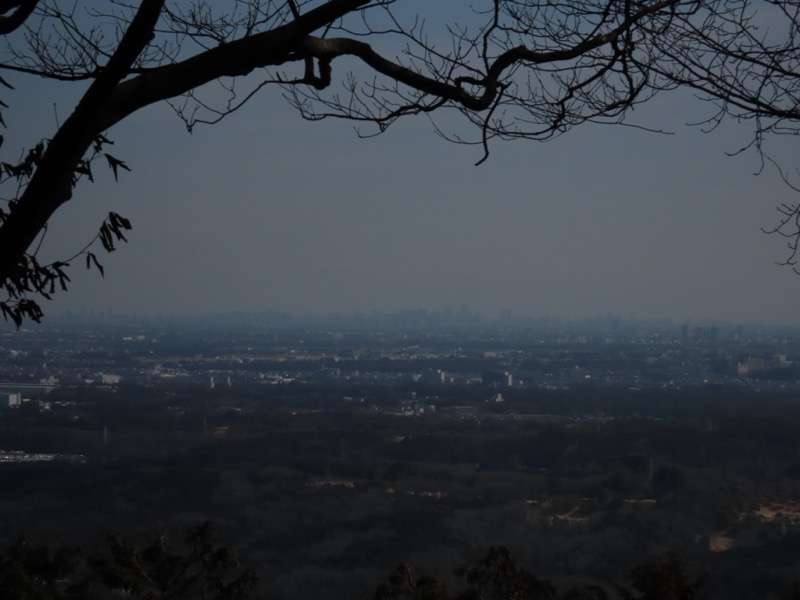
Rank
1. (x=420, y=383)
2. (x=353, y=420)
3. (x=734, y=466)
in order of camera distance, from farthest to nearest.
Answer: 1. (x=420, y=383)
2. (x=353, y=420)
3. (x=734, y=466)

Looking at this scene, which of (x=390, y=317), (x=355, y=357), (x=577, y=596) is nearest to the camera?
(x=577, y=596)

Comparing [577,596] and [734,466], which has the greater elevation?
[577,596]

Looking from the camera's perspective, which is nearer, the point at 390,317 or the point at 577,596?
the point at 577,596

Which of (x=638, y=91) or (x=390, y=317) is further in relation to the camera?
(x=390, y=317)

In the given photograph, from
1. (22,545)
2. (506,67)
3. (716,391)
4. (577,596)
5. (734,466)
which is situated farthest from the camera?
(716,391)

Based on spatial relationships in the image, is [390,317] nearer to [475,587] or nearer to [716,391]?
[716,391]

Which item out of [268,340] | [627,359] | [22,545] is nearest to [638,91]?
[22,545]

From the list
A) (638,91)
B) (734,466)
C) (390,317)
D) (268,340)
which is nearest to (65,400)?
(734,466)

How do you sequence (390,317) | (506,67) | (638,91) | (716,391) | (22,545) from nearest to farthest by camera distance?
(506,67)
(638,91)
(22,545)
(716,391)
(390,317)

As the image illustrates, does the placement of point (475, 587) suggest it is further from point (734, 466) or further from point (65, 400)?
point (65, 400)
